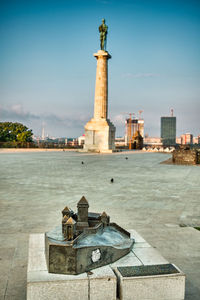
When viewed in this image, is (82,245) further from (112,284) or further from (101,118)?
(101,118)

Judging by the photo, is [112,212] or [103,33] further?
[103,33]

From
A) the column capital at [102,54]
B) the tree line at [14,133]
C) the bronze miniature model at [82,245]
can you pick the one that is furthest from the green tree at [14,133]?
the bronze miniature model at [82,245]

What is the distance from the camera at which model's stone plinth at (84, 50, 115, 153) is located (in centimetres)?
3972

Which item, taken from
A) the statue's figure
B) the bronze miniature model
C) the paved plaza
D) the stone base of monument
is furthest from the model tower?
the stone base of monument

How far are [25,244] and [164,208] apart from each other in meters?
3.95

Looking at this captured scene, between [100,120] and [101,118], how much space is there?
0.34 m

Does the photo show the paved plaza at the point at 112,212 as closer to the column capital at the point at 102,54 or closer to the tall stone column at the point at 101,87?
the tall stone column at the point at 101,87

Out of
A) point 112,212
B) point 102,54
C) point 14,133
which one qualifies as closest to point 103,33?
point 102,54

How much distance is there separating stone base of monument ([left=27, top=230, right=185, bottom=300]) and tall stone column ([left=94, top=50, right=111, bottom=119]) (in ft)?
125

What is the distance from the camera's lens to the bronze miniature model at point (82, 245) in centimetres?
277

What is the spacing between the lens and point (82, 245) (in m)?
2.86

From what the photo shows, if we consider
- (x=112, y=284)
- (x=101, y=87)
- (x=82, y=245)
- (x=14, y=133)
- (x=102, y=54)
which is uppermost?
(x=102, y=54)

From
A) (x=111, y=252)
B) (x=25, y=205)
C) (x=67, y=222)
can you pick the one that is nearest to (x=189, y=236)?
(x=111, y=252)

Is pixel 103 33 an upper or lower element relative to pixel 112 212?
upper
